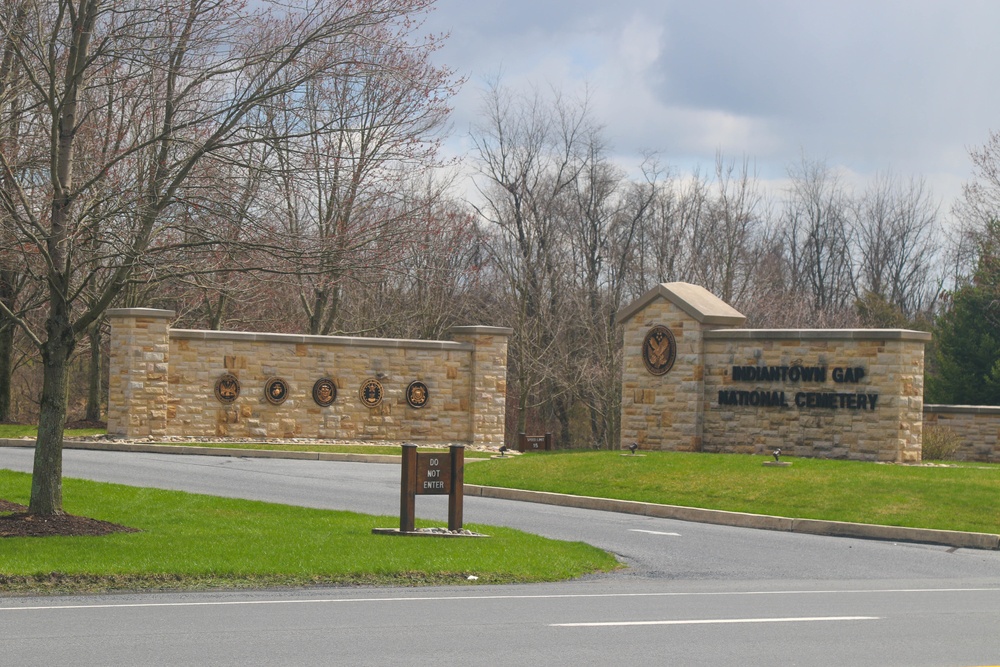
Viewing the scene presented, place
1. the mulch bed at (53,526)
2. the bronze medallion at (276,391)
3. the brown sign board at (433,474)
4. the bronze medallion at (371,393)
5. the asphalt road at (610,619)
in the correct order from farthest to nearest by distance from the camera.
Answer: the bronze medallion at (371,393) < the bronze medallion at (276,391) < the brown sign board at (433,474) < the mulch bed at (53,526) < the asphalt road at (610,619)

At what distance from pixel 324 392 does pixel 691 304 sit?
9.94 m

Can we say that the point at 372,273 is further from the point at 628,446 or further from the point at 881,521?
the point at 628,446

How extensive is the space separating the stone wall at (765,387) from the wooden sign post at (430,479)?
39.3 ft

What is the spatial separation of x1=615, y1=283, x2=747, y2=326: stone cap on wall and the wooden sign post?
12.4m

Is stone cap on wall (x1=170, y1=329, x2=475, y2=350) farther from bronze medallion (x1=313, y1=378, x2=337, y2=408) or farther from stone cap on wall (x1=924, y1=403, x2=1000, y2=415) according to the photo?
stone cap on wall (x1=924, y1=403, x2=1000, y2=415)

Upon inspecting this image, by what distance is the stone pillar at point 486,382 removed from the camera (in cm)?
3164

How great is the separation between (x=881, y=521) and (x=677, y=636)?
10028 millimetres

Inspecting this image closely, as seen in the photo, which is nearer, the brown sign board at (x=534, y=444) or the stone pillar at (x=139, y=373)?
the stone pillar at (x=139, y=373)

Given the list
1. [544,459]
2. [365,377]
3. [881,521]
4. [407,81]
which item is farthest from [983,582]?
[365,377]

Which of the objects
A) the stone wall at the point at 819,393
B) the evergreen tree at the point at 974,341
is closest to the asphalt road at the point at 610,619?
the stone wall at the point at 819,393

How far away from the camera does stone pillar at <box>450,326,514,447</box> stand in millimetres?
31641

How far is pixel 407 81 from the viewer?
15.1 meters

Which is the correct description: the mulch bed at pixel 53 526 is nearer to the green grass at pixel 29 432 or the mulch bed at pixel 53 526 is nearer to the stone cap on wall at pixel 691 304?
the stone cap on wall at pixel 691 304

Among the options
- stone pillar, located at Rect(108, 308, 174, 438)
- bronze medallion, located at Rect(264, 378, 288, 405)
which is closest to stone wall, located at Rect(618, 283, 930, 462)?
bronze medallion, located at Rect(264, 378, 288, 405)
